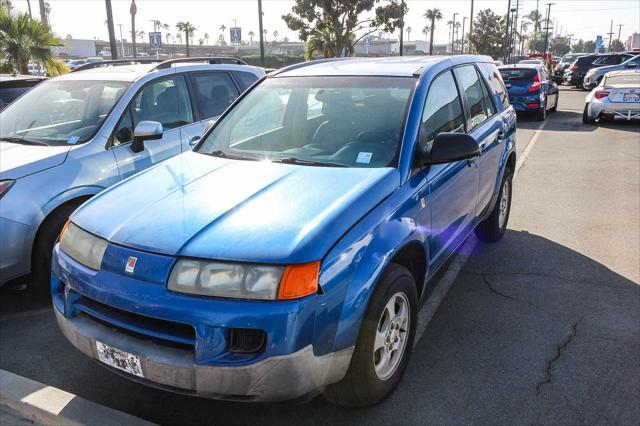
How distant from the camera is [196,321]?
229 centimetres

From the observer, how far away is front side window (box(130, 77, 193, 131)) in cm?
493


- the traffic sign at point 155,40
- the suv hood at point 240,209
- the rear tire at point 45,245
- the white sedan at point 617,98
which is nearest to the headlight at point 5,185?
the rear tire at point 45,245

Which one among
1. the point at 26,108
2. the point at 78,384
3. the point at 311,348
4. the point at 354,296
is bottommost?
the point at 78,384

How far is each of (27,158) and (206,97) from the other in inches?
82.1

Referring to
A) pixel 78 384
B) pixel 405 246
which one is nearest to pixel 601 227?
pixel 405 246

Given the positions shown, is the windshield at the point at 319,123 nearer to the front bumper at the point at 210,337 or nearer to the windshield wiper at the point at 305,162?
the windshield wiper at the point at 305,162

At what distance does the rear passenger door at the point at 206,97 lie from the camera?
5.38m

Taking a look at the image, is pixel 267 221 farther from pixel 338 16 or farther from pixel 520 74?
pixel 338 16

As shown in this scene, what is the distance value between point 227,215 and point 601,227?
4.87 meters

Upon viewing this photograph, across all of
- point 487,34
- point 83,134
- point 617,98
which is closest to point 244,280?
point 83,134

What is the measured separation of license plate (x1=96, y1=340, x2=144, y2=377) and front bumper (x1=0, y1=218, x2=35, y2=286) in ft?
5.64

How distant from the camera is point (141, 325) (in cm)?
246

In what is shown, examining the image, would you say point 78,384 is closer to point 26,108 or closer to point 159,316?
point 159,316

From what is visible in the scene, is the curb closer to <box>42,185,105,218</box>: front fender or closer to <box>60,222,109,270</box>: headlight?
<box>60,222,109,270</box>: headlight
